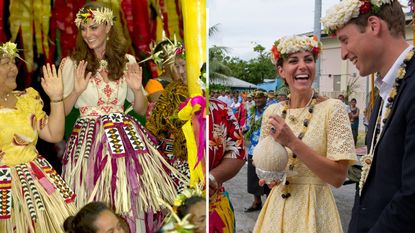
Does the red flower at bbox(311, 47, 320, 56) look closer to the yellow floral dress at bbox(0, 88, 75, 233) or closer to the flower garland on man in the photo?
the flower garland on man

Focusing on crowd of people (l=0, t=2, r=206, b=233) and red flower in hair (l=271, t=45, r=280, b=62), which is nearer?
crowd of people (l=0, t=2, r=206, b=233)

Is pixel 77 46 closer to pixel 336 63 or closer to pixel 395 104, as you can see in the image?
pixel 395 104

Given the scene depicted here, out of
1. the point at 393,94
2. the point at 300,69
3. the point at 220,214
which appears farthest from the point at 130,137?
the point at 300,69

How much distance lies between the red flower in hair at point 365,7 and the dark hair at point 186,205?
79cm

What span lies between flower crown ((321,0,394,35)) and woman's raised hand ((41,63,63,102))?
899 mm

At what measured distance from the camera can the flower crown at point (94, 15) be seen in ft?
4.72

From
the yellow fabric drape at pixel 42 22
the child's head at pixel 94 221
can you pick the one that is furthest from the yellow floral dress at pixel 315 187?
the yellow fabric drape at pixel 42 22

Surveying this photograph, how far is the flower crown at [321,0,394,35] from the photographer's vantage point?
1527 millimetres

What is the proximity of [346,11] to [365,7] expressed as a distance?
0.06m

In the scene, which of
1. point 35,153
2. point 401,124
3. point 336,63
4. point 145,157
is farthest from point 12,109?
point 336,63

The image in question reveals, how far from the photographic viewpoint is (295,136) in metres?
1.94

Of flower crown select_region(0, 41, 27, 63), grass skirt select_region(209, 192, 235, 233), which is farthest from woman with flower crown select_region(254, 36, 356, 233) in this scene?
flower crown select_region(0, 41, 27, 63)

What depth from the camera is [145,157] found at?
1491 mm

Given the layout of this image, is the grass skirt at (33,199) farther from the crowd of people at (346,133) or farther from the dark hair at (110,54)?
the crowd of people at (346,133)
